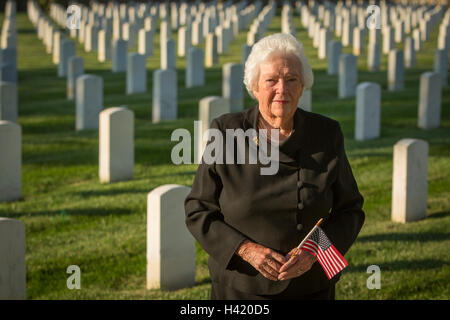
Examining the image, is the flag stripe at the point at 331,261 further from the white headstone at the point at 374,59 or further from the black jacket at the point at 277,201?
the white headstone at the point at 374,59

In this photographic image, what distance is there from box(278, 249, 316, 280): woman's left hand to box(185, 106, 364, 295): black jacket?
0.34ft

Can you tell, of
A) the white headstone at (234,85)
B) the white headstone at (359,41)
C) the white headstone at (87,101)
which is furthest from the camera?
the white headstone at (359,41)

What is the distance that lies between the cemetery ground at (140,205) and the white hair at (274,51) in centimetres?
265

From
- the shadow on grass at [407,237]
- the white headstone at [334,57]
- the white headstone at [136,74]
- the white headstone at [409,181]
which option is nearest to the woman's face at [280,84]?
the shadow on grass at [407,237]

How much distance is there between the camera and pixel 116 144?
8891 millimetres

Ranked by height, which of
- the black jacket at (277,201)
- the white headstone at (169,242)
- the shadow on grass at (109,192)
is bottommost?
the shadow on grass at (109,192)

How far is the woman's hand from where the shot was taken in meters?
3.44

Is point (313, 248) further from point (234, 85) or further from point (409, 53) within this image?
point (409, 53)

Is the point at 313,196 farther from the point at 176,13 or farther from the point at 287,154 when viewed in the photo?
the point at 176,13

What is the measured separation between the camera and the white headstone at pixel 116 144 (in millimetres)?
8742

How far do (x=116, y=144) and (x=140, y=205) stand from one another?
45.1 inches

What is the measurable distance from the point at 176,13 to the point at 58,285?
26.5 m

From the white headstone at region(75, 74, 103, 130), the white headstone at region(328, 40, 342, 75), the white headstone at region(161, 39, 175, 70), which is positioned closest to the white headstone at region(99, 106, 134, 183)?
the white headstone at region(75, 74, 103, 130)

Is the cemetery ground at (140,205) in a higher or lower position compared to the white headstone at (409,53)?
lower
